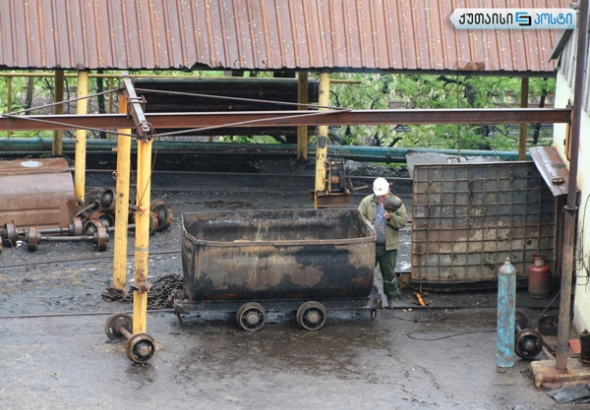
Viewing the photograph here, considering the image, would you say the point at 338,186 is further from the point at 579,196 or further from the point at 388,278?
the point at 579,196

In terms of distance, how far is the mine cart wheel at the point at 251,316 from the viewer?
1241cm

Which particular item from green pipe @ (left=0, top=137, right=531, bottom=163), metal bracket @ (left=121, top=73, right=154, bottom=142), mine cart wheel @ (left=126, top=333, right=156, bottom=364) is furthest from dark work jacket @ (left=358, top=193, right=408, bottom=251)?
green pipe @ (left=0, top=137, right=531, bottom=163)

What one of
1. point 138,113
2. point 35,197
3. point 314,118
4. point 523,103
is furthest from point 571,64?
point 35,197

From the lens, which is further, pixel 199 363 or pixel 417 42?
pixel 417 42

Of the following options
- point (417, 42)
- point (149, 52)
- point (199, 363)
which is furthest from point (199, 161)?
point (199, 363)

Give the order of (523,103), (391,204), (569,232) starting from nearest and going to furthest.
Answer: (569,232), (391,204), (523,103)

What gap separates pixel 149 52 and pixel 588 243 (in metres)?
8.46

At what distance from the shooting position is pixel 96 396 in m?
10.4

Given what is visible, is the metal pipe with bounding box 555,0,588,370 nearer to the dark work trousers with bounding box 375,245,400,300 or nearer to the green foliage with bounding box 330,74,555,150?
the dark work trousers with bounding box 375,245,400,300

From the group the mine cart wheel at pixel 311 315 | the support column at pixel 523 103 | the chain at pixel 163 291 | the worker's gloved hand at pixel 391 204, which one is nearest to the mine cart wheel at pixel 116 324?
the chain at pixel 163 291

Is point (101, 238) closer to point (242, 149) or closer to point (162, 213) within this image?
point (162, 213)

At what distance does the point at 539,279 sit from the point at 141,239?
604cm

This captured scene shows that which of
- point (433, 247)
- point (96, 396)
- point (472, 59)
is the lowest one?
point (96, 396)
